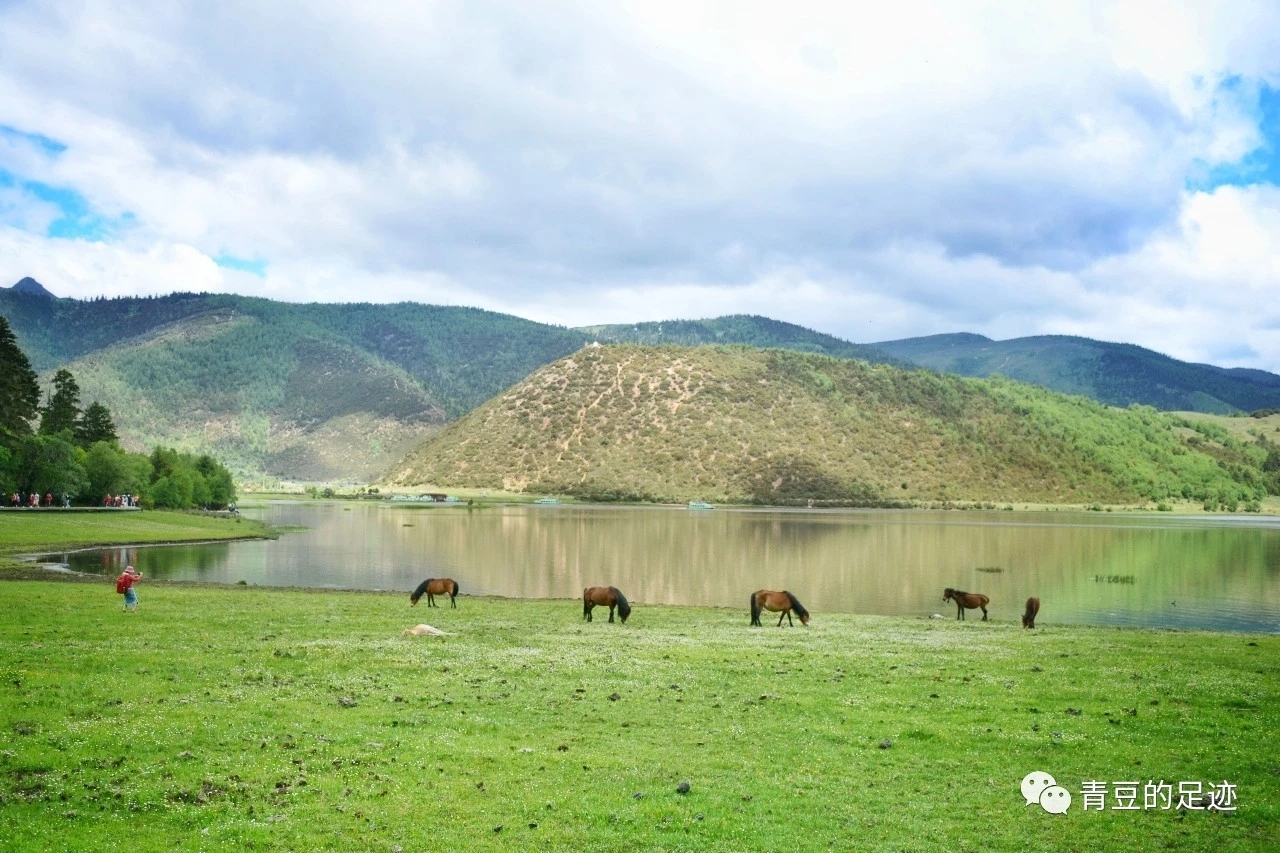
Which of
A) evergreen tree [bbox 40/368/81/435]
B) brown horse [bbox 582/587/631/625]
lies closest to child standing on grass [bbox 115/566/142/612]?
brown horse [bbox 582/587/631/625]

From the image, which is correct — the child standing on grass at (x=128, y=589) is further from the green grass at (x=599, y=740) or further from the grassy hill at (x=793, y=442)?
the grassy hill at (x=793, y=442)

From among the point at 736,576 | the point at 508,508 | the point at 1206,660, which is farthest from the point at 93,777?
the point at 508,508

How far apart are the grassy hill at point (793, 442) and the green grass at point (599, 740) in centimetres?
12417

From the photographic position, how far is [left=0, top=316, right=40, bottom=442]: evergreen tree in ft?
247

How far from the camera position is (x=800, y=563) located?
5397 centimetres

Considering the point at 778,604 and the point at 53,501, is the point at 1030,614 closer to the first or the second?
the point at 778,604

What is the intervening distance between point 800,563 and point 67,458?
2348 inches


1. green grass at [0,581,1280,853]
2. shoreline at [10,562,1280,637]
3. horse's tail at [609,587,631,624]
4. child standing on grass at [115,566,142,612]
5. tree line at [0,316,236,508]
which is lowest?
shoreline at [10,562,1280,637]

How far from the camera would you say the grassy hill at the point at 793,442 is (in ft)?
486

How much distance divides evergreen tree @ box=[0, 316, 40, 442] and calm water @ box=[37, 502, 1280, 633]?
23.7 meters

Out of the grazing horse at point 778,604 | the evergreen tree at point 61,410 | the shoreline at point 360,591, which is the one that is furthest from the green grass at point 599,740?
the evergreen tree at point 61,410
